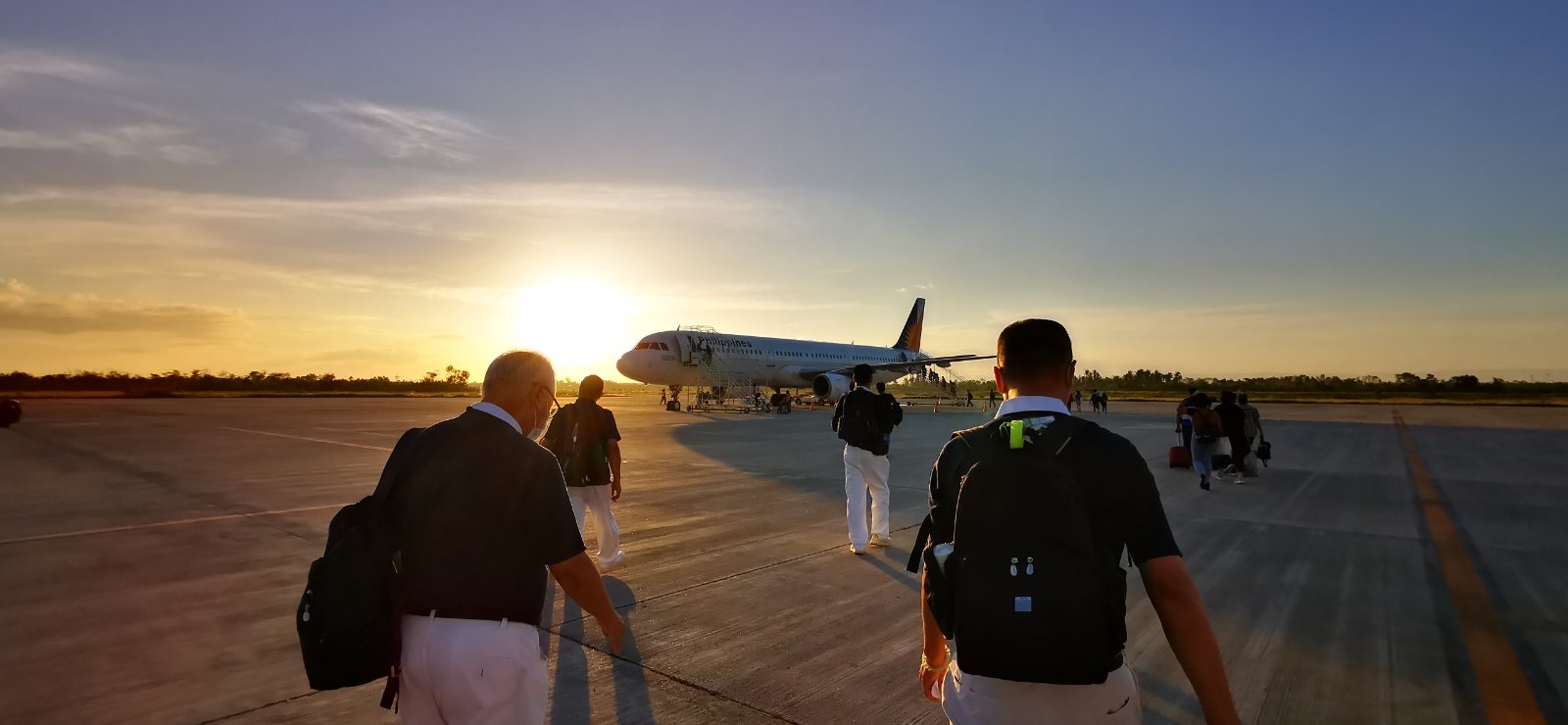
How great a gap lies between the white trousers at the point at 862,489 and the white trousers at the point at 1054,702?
537cm

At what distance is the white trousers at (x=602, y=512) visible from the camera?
6.84 metres

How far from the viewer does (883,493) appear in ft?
25.5

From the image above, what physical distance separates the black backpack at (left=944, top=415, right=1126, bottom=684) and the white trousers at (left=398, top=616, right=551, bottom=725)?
1.41m

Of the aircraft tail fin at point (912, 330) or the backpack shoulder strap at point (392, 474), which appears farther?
the aircraft tail fin at point (912, 330)

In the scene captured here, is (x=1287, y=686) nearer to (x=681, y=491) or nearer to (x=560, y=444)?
(x=560, y=444)

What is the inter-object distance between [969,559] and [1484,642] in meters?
5.38

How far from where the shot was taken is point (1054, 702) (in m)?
1.94

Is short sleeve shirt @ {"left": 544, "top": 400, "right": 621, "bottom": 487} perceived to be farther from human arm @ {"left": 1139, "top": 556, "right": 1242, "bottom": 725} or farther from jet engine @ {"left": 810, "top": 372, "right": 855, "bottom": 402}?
jet engine @ {"left": 810, "top": 372, "right": 855, "bottom": 402}

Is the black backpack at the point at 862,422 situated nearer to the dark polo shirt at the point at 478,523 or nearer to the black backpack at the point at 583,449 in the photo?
the black backpack at the point at 583,449

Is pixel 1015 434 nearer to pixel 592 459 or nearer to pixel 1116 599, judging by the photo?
pixel 1116 599

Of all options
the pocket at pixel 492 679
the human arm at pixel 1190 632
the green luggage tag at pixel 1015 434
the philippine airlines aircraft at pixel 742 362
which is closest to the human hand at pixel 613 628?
the pocket at pixel 492 679

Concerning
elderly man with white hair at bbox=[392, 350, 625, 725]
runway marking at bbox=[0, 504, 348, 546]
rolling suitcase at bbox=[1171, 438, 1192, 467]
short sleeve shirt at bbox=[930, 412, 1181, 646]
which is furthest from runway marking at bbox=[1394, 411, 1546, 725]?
runway marking at bbox=[0, 504, 348, 546]

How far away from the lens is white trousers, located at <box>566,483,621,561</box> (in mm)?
6844

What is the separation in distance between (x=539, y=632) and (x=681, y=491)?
8.68m
